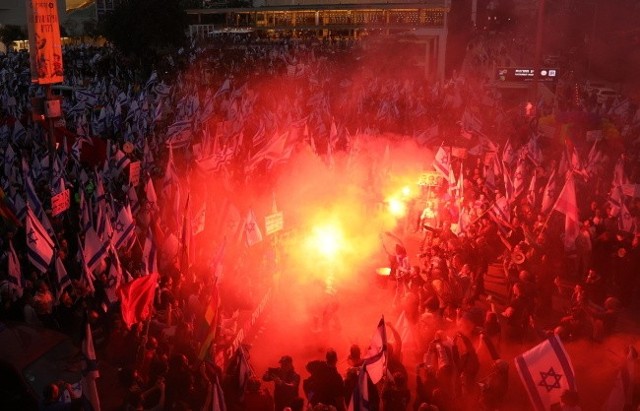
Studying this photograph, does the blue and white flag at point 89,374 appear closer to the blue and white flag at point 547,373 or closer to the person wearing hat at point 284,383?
the person wearing hat at point 284,383

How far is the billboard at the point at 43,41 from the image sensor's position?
11.5 m

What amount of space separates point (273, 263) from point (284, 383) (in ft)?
13.2

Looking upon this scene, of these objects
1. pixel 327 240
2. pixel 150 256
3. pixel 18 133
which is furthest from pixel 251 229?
pixel 18 133

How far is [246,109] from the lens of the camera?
20188 mm

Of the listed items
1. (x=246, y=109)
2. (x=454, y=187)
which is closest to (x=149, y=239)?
(x=454, y=187)

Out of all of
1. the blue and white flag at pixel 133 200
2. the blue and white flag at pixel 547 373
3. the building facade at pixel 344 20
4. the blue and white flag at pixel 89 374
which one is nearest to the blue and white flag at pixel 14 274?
the blue and white flag at pixel 89 374

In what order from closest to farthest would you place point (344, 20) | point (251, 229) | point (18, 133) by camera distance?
point (251, 229), point (18, 133), point (344, 20)

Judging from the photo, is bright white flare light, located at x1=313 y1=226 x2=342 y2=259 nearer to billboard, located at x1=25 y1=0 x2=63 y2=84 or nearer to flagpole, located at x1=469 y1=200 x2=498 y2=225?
flagpole, located at x1=469 y1=200 x2=498 y2=225

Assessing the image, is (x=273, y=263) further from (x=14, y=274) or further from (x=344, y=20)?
(x=344, y=20)

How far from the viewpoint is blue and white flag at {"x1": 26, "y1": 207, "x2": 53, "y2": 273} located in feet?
27.6

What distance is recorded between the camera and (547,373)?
599cm

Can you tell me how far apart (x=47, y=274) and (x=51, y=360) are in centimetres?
245

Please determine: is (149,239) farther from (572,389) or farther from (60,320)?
(572,389)

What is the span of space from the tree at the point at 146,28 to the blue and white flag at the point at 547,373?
37.0 meters
